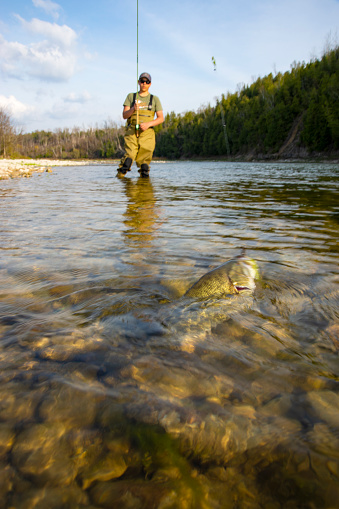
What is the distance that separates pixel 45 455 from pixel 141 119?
893cm

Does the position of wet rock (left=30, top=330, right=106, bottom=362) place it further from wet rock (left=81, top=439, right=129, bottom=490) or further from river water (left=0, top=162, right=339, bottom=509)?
wet rock (left=81, top=439, right=129, bottom=490)

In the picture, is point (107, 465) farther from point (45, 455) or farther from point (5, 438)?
point (5, 438)

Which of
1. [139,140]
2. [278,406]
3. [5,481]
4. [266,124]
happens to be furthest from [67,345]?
[266,124]

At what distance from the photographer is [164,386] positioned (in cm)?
110

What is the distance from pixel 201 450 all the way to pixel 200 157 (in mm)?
79169

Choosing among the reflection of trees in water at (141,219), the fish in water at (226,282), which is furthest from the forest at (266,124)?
the fish in water at (226,282)

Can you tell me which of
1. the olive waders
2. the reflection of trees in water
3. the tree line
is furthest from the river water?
the tree line

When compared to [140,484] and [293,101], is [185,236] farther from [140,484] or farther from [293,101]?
[293,101]

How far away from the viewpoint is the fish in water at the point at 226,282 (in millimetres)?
1847

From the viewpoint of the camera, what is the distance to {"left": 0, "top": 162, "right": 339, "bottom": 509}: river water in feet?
2.56

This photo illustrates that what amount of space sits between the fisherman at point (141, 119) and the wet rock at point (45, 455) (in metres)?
8.33

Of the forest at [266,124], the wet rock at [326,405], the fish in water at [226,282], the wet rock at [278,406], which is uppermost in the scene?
the forest at [266,124]

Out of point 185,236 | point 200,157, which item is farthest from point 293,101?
point 185,236

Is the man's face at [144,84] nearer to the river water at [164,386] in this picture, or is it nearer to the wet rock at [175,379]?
the river water at [164,386]
